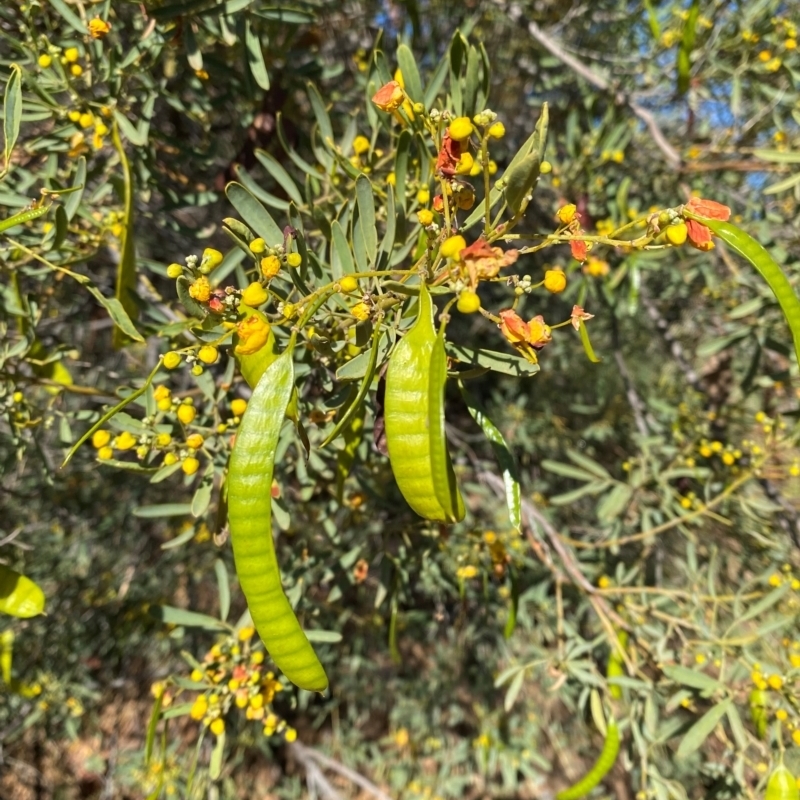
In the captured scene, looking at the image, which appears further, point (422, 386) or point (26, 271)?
point (26, 271)

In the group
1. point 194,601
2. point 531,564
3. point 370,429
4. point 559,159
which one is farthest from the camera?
point 194,601

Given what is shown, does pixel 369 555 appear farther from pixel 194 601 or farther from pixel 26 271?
pixel 194 601

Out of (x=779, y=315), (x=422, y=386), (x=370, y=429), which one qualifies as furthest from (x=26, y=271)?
(x=779, y=315)

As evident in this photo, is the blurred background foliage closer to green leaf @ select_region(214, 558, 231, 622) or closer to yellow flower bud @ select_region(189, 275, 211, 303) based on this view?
green leaf @ select_region(214, 558, 231, 622)

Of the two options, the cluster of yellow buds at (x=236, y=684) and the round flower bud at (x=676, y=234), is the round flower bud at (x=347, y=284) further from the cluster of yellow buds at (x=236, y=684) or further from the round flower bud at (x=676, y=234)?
the cluster of yellow buds at (x=236, y=684)

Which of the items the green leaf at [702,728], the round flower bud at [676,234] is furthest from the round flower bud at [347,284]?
the green leaf at [702,728]

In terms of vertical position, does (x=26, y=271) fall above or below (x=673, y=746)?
above

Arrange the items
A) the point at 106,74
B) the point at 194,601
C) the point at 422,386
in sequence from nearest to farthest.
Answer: the point at 422,386 → the point at 106,74 → the point at 194,601
